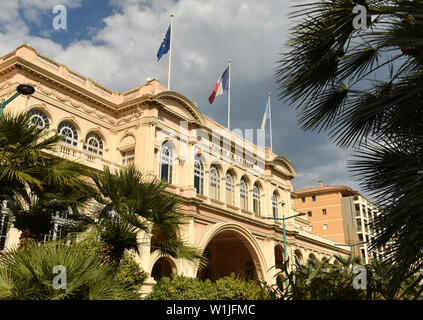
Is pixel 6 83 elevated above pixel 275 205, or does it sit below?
above

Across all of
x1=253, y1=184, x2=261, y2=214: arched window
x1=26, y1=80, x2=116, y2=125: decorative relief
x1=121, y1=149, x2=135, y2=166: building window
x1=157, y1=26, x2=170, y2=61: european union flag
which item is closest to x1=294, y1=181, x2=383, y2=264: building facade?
x1=253, y1=184, x2=261, y2=214: arched window

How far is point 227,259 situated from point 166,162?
43.7 ft

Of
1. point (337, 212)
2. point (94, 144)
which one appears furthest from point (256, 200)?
point (337, 212)

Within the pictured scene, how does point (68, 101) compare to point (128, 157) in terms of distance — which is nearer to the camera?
point (68, 101)

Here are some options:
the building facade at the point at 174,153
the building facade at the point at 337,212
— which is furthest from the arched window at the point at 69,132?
the building facade at the point at 337,212

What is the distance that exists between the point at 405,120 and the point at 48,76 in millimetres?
19739

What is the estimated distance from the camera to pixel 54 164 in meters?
9.14

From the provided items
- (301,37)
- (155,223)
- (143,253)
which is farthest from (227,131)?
(301,37)

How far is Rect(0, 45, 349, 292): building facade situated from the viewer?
68.1ft

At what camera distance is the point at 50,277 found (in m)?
5.63

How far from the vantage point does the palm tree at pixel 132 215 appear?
8.59 metres

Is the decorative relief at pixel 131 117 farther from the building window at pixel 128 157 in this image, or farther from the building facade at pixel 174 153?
the building window at pixel 128 157

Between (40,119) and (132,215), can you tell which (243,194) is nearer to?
(40,119)
